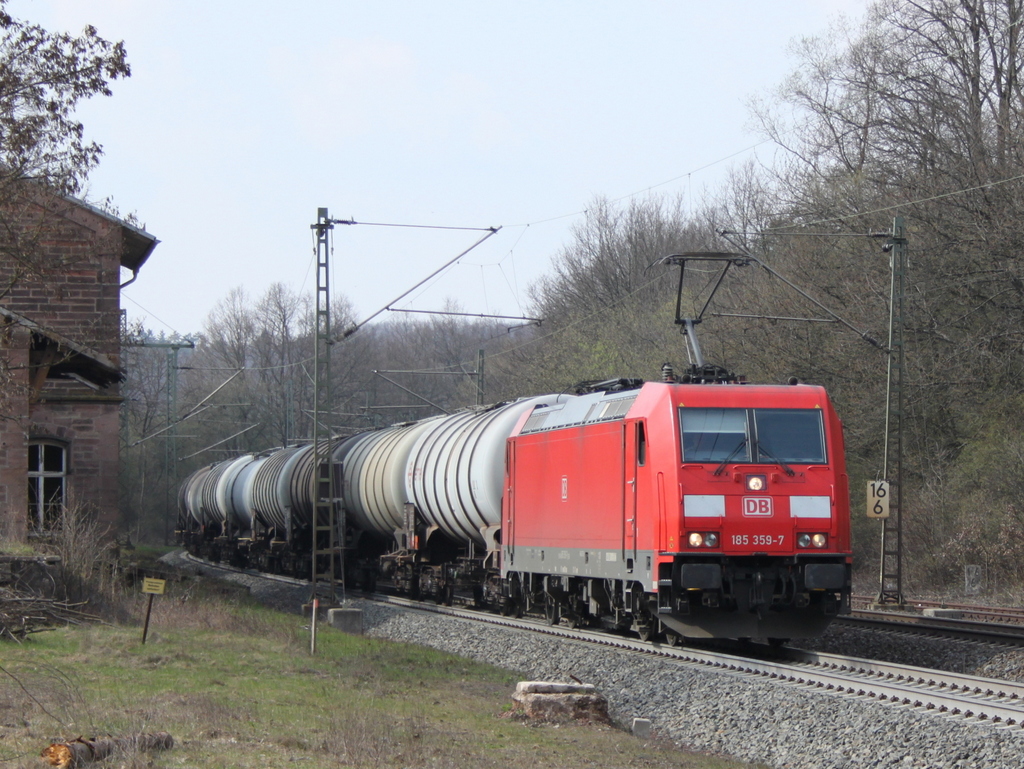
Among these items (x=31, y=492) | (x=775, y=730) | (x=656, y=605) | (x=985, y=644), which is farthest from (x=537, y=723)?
(x=31, y=492)

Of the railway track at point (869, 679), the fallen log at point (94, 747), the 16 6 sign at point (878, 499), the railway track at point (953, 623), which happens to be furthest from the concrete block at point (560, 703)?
the 16 6 sign at point (878, 499)

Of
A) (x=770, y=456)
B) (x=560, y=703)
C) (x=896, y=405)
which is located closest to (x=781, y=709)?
(x=560, y=703)

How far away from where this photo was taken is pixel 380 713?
10.3 m

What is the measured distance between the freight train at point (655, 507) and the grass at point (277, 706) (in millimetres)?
2001

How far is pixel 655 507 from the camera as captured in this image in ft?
42.8

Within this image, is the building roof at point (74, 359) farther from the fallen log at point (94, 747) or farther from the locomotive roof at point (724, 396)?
the fallen log at point (94, 747)

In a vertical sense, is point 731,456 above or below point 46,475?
above

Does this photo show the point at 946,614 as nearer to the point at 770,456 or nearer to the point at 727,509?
the point at 770,456

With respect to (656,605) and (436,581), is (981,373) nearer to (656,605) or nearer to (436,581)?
(436,581)

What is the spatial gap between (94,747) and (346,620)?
12.4 meters

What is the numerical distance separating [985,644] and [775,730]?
497cm

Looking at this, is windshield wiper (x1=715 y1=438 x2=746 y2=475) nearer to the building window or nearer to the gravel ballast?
the gravel ballast

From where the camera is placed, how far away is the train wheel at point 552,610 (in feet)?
57.2

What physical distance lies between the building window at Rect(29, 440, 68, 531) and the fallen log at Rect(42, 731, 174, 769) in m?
20.1
